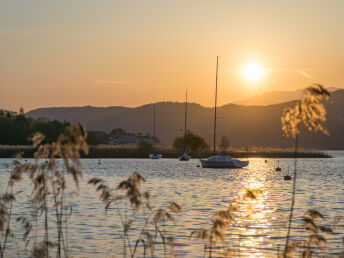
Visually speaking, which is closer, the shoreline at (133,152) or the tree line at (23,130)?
the shoreline at (133,152)

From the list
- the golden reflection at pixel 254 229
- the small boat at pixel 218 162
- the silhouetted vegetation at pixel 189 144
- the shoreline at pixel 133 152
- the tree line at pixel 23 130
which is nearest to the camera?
the golden reflection at pixel 254 229

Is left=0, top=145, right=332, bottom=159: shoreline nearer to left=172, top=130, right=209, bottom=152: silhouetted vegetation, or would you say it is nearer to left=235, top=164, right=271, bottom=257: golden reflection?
left=172, top=130, right=209, bottom=152: silhouetted vegetation

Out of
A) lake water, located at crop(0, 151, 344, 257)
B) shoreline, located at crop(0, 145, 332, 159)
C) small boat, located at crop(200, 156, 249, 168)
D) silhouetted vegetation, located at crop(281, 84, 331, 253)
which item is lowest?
lake water, located at crop(0, 151, 344, 257)

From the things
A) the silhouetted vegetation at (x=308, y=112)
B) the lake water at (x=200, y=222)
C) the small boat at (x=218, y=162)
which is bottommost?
the lake water at (x=200, y=222)

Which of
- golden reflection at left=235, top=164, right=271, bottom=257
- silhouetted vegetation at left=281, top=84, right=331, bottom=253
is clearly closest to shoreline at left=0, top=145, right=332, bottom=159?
golden reflection at left=235, top=164, right=271, bottom=257

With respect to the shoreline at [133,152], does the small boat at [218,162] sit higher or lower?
lower

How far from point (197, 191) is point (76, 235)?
2721 cm

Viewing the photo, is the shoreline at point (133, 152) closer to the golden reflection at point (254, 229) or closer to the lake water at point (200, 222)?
the lake water at point (200, 222)

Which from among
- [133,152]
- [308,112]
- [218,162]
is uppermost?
[308,112]

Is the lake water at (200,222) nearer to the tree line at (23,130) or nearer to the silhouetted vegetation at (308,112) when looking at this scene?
the silhouetted vegetation at (308,112)

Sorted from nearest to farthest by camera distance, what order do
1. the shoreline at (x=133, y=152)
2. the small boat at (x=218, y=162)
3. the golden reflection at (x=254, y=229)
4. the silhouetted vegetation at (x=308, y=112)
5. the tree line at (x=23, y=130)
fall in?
the silhouetted vegetation at (x=308, y=112)
the golden reflection at (x=254, y=229)
the small boat at (x=218, y=162)
the shoreline at (x=133, y=152)
the tree line at (x=23, y=130)

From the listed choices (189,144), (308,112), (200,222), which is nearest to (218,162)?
(189,144)

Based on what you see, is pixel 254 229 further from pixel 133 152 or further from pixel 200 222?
pixel 133 152

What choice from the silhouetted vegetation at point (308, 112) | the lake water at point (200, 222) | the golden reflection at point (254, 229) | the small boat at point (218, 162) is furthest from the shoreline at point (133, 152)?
the silhouetted vegetation at point (308, 112)
